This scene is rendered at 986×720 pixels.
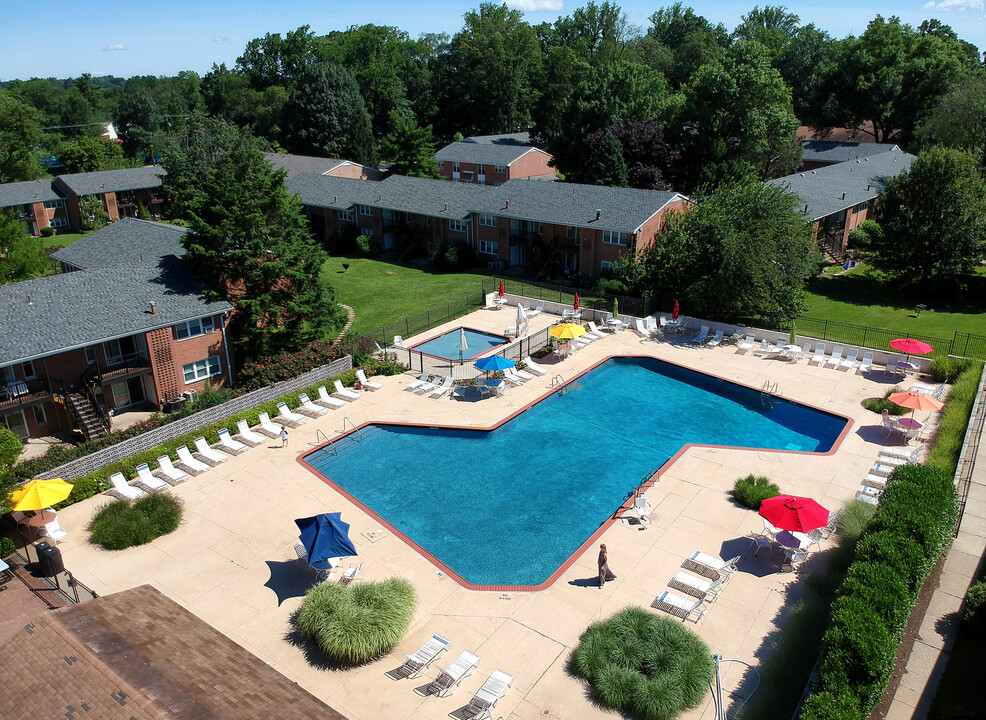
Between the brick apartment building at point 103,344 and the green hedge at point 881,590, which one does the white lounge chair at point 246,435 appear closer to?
the brick apartment building at point 103,344

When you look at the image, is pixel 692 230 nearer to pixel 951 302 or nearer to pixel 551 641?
pixel 951 302

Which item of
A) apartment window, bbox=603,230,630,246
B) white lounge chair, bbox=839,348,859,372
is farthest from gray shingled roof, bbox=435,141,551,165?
white lounge chair, bbox=839,348,859,372

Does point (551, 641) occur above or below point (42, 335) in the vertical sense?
below

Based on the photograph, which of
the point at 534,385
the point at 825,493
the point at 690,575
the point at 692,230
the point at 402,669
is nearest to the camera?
the point at 402,669

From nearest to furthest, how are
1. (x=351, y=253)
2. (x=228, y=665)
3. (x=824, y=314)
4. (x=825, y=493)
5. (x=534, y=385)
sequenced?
(x=228, y=665) → (x=825, y=493) → (x=534, y=385) → (x=824, y=314) → (x=351, y=253)

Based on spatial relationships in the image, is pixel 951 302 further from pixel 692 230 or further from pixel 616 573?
pixel 616 573

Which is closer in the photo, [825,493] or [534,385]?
[825,493]

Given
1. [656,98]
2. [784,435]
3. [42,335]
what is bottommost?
[784,435]

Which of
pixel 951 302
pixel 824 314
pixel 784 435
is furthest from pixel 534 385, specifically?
pixel 951 302
